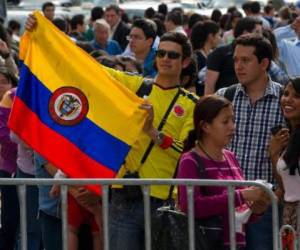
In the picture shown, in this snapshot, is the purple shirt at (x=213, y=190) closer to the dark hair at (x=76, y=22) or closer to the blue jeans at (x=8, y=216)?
the blue jeans at (x=8, y=216)

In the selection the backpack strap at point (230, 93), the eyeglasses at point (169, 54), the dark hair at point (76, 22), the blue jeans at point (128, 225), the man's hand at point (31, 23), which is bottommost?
the dark hair at point (76, 22)

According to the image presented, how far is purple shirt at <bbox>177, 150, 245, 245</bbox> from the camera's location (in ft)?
24.9

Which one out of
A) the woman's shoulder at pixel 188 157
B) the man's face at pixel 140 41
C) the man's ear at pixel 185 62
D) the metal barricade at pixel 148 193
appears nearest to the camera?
the metal barricade at pixel 148 193

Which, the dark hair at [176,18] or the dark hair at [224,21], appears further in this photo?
the dark hair at [224,21]

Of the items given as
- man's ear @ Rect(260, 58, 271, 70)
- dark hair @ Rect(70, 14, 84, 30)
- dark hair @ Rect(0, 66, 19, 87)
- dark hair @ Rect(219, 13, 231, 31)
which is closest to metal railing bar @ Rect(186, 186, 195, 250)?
man's ear @ Rect(260, 58, 271, 70)

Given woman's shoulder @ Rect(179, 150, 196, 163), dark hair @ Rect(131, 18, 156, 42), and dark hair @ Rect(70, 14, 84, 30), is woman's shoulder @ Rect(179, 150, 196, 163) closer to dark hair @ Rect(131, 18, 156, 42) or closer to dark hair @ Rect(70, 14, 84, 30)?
dark hair @ Rect(131, 18, 156, 42)

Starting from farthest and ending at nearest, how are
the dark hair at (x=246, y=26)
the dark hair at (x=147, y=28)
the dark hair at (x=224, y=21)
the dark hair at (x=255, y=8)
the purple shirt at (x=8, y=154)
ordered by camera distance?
the dark hair at (x=224, y=21) → the dark hair at (x=255, y=8) → the dark hair at (x=147, y=28) → the dark hair at (x=246, y=26) → the purple shirt at (x=8, y=154)

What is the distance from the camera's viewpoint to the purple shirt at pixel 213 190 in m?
7.59

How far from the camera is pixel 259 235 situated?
27.9 feet

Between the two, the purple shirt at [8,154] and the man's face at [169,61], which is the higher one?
the man's face at [169,61]

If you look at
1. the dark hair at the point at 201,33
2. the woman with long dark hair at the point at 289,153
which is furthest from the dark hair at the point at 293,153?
the dark hair at the point at 201,33

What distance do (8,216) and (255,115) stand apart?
7.37 ft

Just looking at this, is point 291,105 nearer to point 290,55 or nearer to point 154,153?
point 154,153

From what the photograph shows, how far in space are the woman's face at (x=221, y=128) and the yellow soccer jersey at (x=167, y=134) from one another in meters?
0.52
